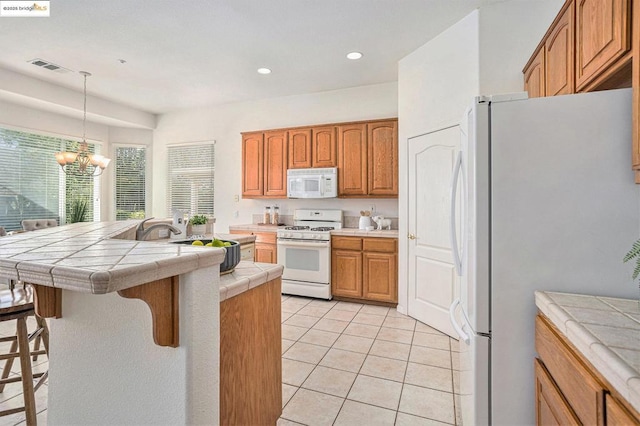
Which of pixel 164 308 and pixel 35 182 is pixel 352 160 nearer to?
pixel 164 308

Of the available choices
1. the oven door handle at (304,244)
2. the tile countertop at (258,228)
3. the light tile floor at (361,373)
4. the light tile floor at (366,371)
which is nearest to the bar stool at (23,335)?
the light tile floor at (361,373)

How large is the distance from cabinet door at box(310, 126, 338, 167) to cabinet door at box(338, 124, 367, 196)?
0.09 m

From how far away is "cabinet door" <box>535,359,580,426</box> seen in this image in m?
0.94

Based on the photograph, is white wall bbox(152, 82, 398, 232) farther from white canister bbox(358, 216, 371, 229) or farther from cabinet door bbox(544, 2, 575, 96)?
cabinet door bbox(544, 2, 575, 96)

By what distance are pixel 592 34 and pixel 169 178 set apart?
6068 mm

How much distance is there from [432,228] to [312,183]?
1.88 metres

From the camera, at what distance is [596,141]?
1243mm

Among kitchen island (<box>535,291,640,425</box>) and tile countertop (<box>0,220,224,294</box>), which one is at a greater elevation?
tile countertop (<box>0,220,224,294</box>)

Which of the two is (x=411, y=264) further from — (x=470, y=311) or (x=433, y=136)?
(x=470, y=311)

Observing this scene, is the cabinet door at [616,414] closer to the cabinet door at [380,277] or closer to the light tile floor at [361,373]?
the light tile floor at [361,373]

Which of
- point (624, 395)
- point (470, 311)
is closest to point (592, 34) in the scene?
point (470, 311)

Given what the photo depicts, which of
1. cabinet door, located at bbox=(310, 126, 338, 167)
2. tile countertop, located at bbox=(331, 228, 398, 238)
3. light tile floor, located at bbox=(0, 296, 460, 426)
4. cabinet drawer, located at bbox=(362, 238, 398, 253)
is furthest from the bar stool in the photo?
cabinet door, located at bbox=(310, 126, 338, 167)

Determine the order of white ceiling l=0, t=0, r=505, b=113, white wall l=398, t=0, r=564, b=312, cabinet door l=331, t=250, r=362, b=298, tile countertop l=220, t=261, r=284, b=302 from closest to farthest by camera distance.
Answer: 1. tile countertop l=220, t=261, r=284, b=302
2. white wall l=398, t=0, r=564, b=312
3. white ceiling l=0, t=0, r=505, b=113
4. cabinet door l=331, t=250, r=362, b=298

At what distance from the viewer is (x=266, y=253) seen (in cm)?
452
